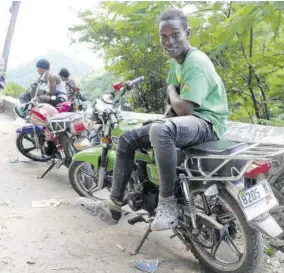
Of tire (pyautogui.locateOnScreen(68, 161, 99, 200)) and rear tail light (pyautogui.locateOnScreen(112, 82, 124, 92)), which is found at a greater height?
rear tail light (pyautogui.locateOnScreen(112, 82, 124, 92))

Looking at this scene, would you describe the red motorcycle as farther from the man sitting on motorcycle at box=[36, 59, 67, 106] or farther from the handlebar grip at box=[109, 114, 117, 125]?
the handlebar grip at box=[109, 114, 117, 125]

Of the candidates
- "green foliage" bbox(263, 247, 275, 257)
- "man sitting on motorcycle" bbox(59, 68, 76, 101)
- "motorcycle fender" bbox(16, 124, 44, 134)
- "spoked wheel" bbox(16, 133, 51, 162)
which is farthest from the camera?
"man sitting on motorcycle" bbox(59, 68, 76, 101)

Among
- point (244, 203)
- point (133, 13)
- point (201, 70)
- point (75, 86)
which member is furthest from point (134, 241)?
point (75, 86)

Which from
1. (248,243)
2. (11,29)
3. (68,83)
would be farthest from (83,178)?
(11,29)

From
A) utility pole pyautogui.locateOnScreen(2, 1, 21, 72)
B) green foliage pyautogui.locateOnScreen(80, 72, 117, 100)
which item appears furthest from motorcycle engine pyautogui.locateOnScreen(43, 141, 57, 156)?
utility pole pyautogui.locateOnScreen(2, 1, 21, 72)

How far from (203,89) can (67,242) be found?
1.80m

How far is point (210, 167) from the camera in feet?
8.77

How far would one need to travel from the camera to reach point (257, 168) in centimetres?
236

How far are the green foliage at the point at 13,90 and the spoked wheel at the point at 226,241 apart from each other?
12715 millimetres

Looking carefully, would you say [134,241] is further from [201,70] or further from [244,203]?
[201,70]

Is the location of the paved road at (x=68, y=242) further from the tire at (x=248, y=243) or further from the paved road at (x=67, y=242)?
the tire at (x=248, y=243)

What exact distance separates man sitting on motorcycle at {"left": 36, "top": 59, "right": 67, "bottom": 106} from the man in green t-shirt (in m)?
3.97

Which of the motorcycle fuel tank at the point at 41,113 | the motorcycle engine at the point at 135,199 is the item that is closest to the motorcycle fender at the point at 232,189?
the motorcycle engine at the point at 135,199

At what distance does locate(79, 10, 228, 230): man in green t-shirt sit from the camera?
104 inches
